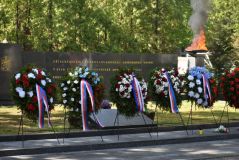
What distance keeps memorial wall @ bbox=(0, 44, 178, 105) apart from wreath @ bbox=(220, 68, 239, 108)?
8.20 metres

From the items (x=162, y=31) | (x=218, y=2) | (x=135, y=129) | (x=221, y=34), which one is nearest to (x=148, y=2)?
(x=162, y=31)

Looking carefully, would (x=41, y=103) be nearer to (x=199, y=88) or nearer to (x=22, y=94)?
(x=22, y=94)

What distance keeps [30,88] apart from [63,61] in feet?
49.8

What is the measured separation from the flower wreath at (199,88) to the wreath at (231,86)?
0.62 meters

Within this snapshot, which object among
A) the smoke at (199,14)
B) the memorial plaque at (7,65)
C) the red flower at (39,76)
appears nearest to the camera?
the red flower at (39,76)

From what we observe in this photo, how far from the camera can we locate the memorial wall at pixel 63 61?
25.7m

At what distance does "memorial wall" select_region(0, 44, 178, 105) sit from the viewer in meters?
25.7

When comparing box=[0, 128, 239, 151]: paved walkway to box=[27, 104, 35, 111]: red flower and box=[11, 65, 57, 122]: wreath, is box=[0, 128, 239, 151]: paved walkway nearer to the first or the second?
box=[11, 65, 57, 122]: wreath

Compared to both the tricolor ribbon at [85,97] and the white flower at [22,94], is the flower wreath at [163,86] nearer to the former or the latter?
the tricolor ribbon at [85,97]

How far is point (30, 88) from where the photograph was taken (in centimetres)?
1298

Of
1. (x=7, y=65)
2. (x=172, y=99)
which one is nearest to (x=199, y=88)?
(x=172, y=99)

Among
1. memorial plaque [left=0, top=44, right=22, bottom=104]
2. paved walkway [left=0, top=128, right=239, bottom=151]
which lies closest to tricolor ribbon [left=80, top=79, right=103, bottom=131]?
paved walkway [left=0, top=128, right=239, bottom=151]

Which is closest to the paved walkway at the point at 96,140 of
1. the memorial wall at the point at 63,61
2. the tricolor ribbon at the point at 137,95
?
the tricolor ribbon at the point at 137,95

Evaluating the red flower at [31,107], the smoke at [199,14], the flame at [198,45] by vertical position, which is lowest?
the red flower at [31,107]
